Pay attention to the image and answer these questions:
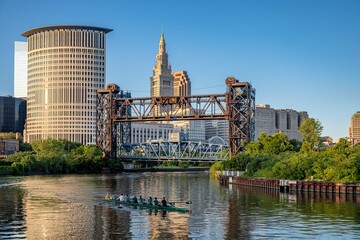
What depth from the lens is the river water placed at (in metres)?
49.8

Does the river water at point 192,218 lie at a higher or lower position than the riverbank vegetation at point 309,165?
lower

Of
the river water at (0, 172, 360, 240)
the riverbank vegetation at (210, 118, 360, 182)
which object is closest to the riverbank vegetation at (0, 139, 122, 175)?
the riverbank vegetation at (210, 118, 360, 182)

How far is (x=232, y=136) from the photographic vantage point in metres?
162

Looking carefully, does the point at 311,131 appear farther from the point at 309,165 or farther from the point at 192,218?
the point at 192,218

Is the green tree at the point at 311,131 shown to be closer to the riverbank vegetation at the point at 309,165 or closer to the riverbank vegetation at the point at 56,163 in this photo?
the riverbank vegetation at the point at 309,165

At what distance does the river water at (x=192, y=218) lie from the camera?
4975 cm

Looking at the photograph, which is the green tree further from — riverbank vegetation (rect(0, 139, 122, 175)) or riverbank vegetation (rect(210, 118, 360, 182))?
riverbank vegetation (rect(0, 139, 122, 175))

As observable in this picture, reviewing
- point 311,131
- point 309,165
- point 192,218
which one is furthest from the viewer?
point 311,131

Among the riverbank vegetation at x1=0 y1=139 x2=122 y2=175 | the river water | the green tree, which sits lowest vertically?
the river water

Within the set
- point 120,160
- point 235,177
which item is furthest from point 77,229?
point 120,160

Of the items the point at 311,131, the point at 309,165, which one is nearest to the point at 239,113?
the point at 311,131

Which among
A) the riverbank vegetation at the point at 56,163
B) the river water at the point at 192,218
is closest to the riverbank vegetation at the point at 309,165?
the river water at the point at 192,218

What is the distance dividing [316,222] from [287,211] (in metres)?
8.87

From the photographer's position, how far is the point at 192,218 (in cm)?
5972
